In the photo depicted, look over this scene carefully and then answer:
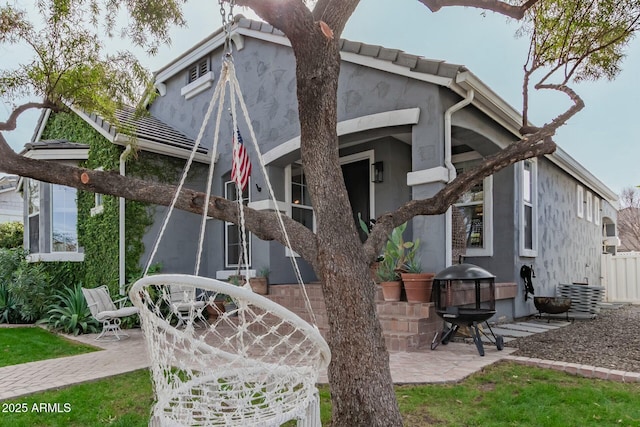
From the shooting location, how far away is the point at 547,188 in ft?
30.4

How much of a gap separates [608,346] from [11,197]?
2386 cm

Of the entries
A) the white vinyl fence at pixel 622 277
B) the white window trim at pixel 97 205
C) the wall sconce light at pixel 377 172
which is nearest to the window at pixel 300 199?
the wall sconce light at pixel 377 172

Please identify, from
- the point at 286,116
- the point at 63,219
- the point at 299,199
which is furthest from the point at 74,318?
the point at 286,116

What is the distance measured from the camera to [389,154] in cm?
824

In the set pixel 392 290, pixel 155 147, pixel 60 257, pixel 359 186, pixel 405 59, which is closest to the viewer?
pixel 392 290

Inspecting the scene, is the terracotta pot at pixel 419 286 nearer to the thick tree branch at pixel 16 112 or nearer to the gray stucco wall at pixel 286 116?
the gray stucco wall at pixel 286 116

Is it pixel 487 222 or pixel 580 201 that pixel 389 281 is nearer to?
pixel 487 222

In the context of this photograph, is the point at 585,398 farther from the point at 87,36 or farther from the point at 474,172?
the point at 87,36

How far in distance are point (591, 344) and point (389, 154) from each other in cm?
448

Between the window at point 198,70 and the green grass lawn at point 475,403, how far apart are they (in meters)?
7.62

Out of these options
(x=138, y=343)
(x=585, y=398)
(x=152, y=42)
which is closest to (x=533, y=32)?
(x=585, y=398)

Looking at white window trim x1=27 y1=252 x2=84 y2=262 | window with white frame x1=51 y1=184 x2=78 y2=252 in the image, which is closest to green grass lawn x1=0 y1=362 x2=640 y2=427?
white window trim x1=27 y1=252 x2=84 y2=262

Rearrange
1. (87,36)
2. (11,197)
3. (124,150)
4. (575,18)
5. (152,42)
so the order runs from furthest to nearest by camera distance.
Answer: (11,197) < (124,150) < (87,36) < (152,42) < (575,18)

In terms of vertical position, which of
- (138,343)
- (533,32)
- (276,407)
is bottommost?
(138,343)
